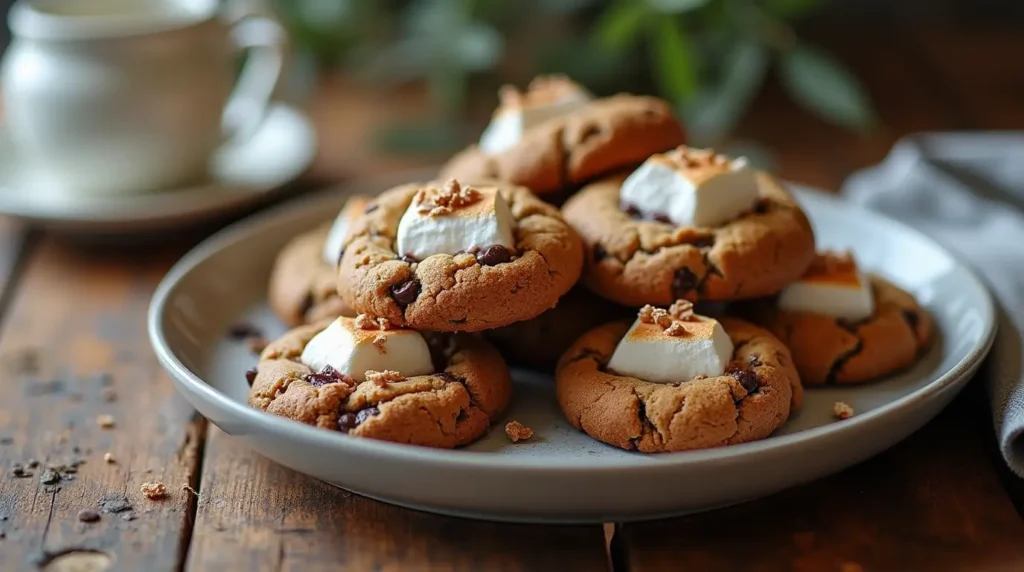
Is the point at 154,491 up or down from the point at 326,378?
down

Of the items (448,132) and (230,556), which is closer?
(230,556)

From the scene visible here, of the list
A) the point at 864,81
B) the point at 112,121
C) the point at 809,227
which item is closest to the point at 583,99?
the point at 809,227

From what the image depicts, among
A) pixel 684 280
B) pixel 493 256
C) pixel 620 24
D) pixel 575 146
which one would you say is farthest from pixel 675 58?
pixel 493 256

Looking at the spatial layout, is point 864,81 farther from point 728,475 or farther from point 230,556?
point 230,556

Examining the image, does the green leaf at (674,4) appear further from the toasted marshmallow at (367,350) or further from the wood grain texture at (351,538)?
the wood grain texture at (351,538)

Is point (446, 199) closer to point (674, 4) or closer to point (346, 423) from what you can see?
point (346, 423)

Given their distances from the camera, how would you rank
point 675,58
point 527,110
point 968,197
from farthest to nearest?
point 675,58
point 968,197
point 527,110
